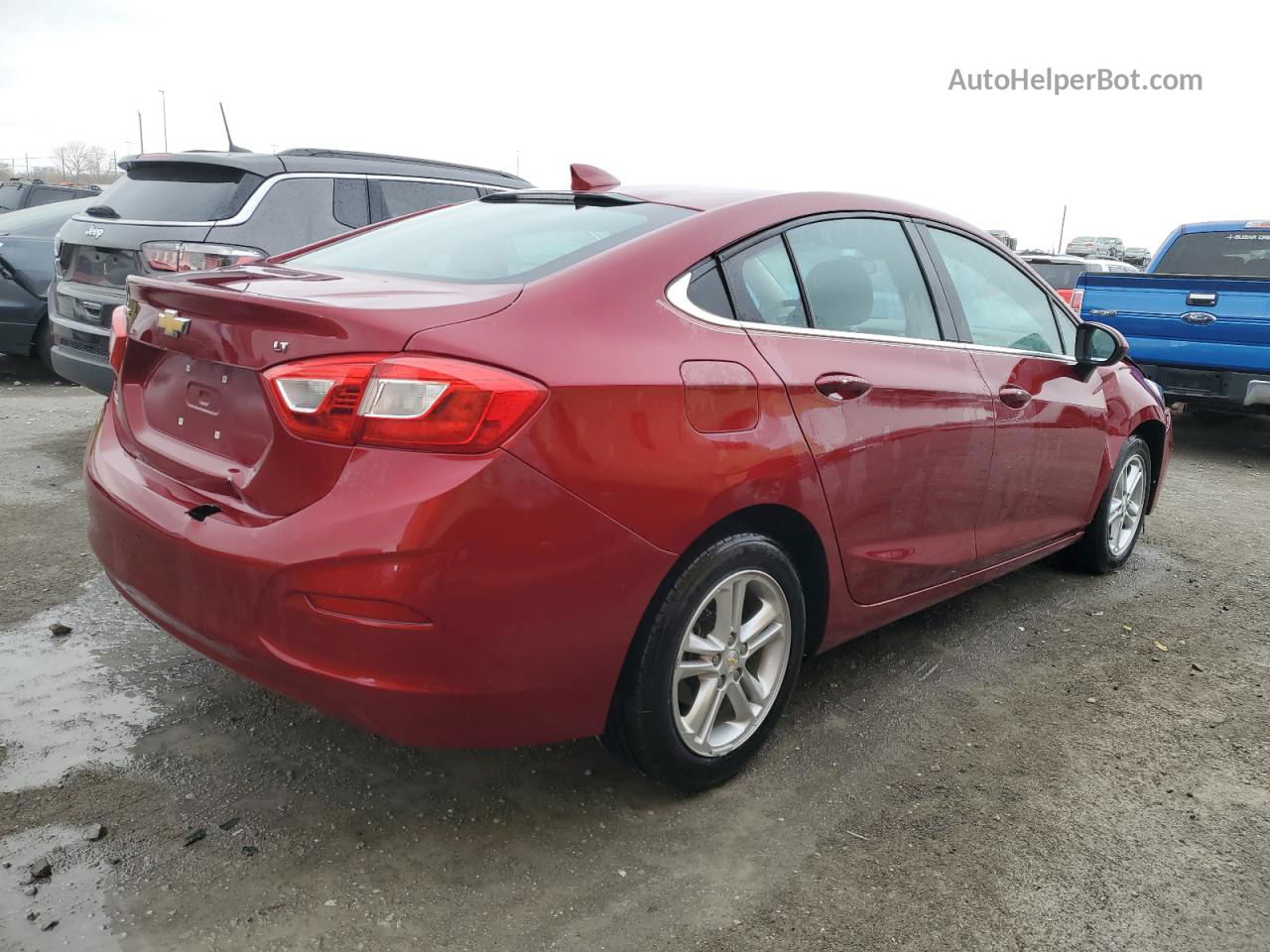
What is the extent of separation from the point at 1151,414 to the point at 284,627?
4088 millimetres

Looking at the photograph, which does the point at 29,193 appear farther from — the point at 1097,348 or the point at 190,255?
the point at 1097,348

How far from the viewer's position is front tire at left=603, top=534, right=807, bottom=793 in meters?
2.52

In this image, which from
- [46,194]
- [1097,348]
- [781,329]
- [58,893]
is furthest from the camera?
[46,194]

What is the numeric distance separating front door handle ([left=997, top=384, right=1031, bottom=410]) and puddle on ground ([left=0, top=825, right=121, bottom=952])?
296 centimetres

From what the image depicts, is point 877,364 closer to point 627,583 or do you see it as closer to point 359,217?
point 627,583

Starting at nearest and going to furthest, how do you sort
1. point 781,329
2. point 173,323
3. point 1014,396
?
point 173,323
point 781,329
point 1014,396

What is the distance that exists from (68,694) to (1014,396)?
3165 mm

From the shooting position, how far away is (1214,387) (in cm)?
755

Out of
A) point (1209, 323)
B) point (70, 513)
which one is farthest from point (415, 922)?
point (1209, 323)

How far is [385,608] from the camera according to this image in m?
2.12

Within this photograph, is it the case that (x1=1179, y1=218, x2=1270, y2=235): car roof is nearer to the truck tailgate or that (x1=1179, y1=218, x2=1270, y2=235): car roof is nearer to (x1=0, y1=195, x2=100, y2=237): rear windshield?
the truck tailgate

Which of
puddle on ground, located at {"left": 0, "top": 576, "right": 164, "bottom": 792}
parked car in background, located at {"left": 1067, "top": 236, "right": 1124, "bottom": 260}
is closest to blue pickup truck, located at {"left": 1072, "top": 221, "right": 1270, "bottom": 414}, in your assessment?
puddle on ground, located at {"left": 0, "top": 576, "right": 164, "bottom": 792}

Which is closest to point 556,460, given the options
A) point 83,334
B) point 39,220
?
point 83,334

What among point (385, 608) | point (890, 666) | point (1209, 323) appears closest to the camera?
point (385, 608)
